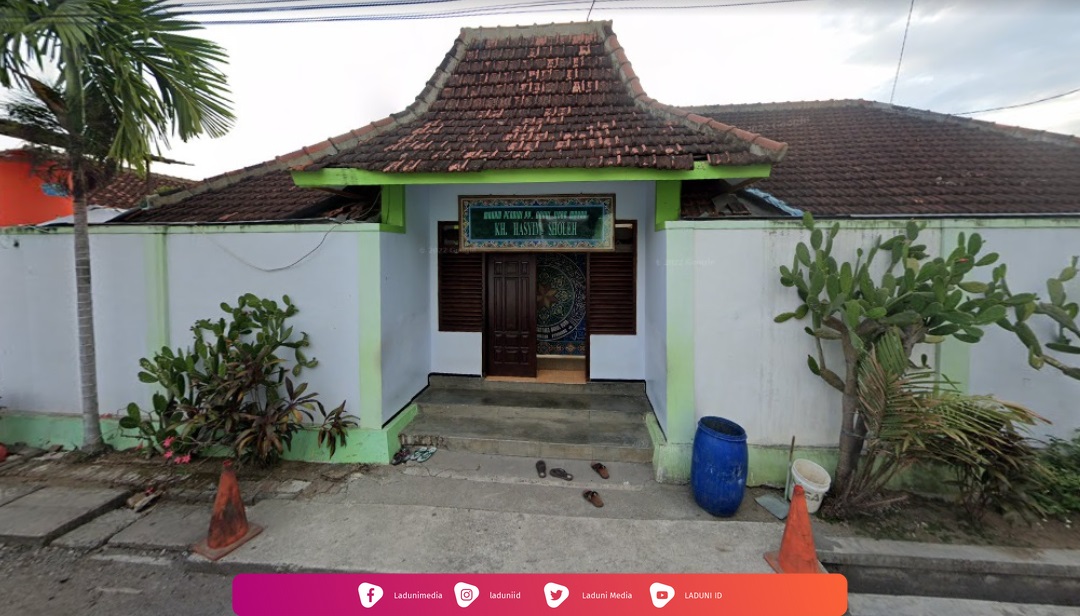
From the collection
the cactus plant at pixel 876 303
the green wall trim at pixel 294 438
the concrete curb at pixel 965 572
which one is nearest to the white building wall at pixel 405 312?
the green wall trim at pixel 294 438

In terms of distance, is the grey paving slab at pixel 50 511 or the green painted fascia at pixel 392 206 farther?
the green painted fascia at pixel 392 206

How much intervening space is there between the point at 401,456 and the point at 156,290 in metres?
3.19

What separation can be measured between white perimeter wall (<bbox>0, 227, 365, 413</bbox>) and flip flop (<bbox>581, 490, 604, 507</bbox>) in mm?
2518

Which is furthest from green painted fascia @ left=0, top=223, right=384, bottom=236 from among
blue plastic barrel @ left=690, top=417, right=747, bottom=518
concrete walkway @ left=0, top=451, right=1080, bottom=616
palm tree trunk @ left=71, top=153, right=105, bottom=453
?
blue plastic barrel @ left=690, top=417, right=747, bottom=518

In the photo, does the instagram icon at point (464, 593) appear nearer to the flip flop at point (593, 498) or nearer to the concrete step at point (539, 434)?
Answer: the flip flop at point (593, 498)

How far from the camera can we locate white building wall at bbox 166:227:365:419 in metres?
4.21

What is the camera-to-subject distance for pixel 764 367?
385cm

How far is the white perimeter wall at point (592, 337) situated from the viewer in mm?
5109

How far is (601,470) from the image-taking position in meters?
3.97

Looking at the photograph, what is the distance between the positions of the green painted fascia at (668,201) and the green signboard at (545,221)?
0.79 metres

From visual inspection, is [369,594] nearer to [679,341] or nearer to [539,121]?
[679,341]

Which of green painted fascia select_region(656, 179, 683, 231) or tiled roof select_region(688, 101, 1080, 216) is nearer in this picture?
green painted fascia select_region(656, 179, 683, 231)

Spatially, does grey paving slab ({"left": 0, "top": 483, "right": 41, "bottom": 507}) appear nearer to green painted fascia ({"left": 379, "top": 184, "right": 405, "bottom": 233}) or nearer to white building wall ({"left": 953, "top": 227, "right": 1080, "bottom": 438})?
green painted fascia ({"left": 379, "top": 184, "right": 405, "bottom": 233})

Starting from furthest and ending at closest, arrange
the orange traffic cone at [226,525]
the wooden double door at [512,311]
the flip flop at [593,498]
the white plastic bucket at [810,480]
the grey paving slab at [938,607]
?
the wooden double door at [512,311] < the flip flop at [593,498] < the white plastic bucket at [810,480] < the orange traffic cone at [226,525] < the grey paving slab at [938,607]
